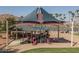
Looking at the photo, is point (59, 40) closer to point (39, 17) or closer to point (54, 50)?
point (54, 50)

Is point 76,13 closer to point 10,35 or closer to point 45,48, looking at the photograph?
point 45,48

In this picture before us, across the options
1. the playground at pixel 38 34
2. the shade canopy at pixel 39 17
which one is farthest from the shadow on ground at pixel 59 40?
the shade canopy at pixel 39 17

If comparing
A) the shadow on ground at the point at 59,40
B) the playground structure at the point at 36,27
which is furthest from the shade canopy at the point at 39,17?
the shadow on ground at the point at 59,40

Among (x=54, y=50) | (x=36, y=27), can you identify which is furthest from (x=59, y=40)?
(x=36, y=27)

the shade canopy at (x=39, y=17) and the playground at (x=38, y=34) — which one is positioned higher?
the shade canopy at (x=39, y=17)

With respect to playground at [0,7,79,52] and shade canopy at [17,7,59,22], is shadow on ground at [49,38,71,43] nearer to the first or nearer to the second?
playground at [0,7,79,52]

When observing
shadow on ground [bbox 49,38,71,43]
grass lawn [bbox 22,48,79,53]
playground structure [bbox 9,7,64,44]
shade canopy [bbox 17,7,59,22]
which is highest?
shade canopy [bbox 17,7,59,22]

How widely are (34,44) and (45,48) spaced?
0.10m

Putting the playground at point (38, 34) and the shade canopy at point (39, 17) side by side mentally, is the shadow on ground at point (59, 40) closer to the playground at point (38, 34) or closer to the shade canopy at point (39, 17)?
the playground at point (38, 34)

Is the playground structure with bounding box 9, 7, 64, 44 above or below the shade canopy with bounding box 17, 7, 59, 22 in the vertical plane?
below

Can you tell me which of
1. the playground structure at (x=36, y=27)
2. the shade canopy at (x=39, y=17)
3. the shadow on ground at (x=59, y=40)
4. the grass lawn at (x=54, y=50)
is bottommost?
the grass lawn at (x=54, y=50)

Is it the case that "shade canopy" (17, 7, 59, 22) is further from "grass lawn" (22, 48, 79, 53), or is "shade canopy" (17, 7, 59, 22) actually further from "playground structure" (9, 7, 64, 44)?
"grass lawn" (22, 48, 79, 53)

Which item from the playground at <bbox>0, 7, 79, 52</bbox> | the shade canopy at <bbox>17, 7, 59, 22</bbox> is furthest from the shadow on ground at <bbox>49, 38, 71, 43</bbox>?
the shade canopy at <bbox>17, 7, 59, 22</bbox>
